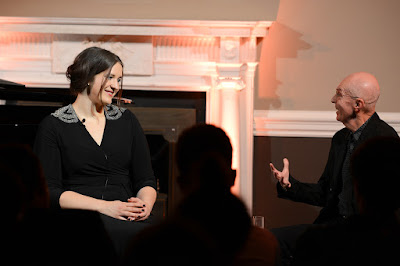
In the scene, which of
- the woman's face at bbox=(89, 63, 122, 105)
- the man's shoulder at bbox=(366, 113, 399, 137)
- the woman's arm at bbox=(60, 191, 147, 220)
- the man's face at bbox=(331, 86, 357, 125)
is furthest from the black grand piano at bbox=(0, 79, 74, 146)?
the man's shoulder at bbox=(366, 113, 399, 137)

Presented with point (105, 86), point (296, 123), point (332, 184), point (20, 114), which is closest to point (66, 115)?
point (105, 86)

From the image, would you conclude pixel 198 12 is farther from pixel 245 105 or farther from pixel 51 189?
pixel 51 189

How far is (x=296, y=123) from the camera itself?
3.19m

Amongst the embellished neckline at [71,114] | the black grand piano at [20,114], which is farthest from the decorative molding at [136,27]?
the embellished neckline at [71,114]

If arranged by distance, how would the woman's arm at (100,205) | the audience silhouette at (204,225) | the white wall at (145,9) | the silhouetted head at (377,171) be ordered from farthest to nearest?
the white wall at (145,9), the woman's arm at (100,205), the silhouetted head at (377,171), the audience silhouette at (204,225)

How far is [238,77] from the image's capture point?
304 centimetres

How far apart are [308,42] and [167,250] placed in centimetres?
276

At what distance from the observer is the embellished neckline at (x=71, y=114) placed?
2.08 m

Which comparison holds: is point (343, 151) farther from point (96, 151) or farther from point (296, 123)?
point (96, 151)

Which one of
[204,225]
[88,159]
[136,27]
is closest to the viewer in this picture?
[204,225]

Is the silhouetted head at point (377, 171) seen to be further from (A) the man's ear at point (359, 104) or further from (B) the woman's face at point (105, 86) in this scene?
(B) the woman's face at point (105, 86)

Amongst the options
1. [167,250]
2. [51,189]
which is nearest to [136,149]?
[51,189]

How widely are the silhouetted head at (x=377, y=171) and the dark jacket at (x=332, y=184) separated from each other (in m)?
1.10

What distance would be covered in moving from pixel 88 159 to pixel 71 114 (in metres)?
0.24
